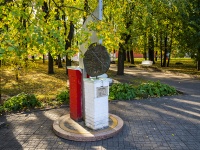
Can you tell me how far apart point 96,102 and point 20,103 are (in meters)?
3.72

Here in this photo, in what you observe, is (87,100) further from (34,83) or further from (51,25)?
(34,83)

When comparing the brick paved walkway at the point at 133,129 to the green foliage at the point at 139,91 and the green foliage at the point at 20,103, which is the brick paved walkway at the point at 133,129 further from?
the green foliage at the point at 139,91

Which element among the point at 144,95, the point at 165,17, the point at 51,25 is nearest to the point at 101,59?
the point at 51,25

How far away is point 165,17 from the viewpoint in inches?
755

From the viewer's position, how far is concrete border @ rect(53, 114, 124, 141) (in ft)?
17.9

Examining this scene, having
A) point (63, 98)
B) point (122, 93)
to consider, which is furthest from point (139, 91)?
point (63, 98)

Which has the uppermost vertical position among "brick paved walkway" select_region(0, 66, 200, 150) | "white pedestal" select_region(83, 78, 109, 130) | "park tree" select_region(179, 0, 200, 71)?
"park tree" select_region(179, 0, 200, 71)

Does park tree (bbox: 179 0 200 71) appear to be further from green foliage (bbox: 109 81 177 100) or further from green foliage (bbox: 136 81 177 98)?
green foliage (bbox: 109 81 177 100)

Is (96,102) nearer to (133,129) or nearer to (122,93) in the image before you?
(133,129)

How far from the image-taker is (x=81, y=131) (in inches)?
227

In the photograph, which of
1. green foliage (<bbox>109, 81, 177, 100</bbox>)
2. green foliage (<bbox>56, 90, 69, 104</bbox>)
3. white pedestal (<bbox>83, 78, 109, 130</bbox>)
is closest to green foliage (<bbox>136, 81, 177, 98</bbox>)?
green foliage (<bbox>109, 81, 177, 100</bbox>)

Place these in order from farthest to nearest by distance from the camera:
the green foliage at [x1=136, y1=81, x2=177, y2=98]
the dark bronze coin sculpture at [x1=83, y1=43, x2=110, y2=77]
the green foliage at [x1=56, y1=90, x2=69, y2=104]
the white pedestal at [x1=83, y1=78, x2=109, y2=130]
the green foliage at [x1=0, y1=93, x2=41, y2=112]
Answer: the green foliage at [x1=136, y1=81, x2=177, y2=98]
the green foliage at [x1=56, y1=90, x2=69, y2=104]
the green foliage at [x1=0, y1=93, x2=41, y2=112]
the dark bronze coin sculpture at [x1=83, y1=43, x2=110, y2=77]
the white pedestal at [x1=83, y1=78, x2=109, y2=130]

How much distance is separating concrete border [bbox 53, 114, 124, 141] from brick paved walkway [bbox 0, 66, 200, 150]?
127mm

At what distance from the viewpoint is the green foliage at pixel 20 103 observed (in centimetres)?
791
